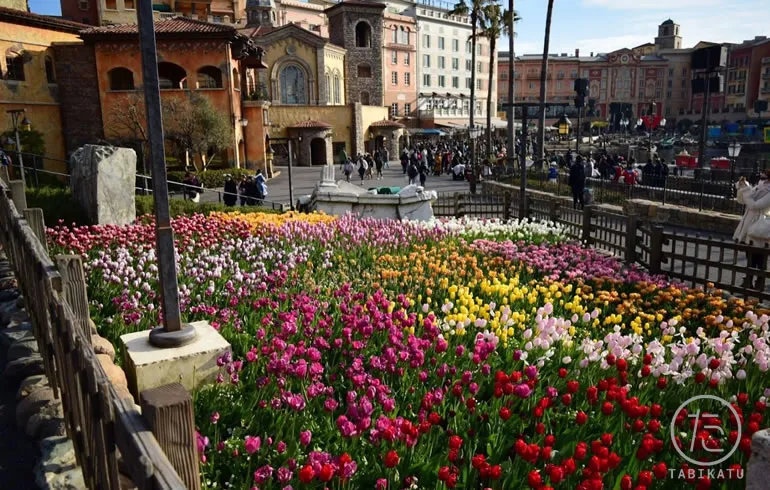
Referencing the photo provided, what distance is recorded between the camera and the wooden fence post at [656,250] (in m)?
9.47

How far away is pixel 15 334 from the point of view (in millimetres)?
5820

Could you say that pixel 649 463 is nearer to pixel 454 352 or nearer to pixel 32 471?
pixel 454 352

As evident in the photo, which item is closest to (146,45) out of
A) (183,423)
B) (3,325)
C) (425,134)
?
(183,423)

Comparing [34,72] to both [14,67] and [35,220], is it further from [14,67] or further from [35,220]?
[35,220]

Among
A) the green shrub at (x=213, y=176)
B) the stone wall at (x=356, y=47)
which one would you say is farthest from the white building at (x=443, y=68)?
the green shrub at (x=213, y=176)

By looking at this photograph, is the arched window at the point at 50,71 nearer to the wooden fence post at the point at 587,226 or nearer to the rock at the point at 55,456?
the wooden fence post at the point at 587,226

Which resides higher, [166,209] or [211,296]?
[166,209]

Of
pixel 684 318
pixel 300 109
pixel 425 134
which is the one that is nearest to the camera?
pixel 684 318

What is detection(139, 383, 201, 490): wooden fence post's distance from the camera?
2.23 metres

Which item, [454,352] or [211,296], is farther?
[211,296]

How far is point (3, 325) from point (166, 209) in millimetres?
3614

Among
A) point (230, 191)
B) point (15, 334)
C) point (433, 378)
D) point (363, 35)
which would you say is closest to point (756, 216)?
point (433, 378)

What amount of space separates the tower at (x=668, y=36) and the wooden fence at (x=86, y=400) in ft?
383

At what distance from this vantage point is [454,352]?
517cm
